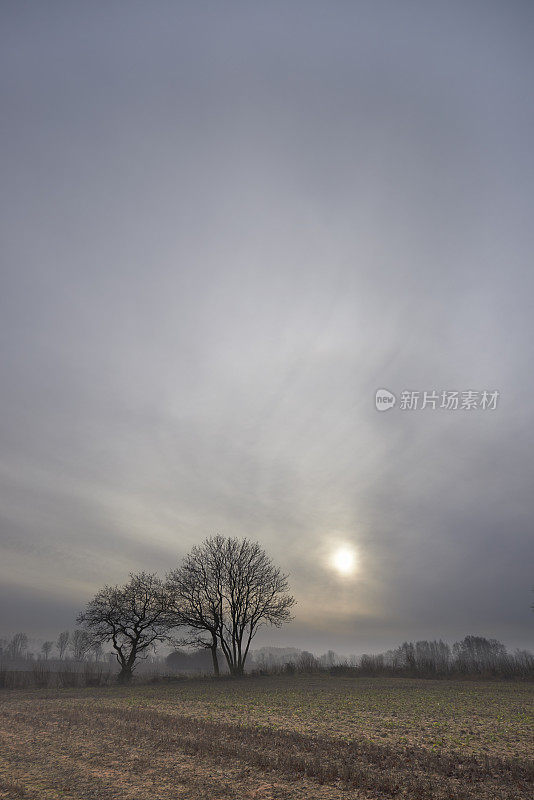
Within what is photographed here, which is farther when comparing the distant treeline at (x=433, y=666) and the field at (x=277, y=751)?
the distant treeline at (x=433, y=666)

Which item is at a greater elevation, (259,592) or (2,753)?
(259,592)

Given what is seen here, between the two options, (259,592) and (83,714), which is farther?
(259,592)

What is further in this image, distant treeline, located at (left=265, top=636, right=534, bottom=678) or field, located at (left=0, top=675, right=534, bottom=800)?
distant treeline, located at (left=265, top=636, right=534, bottom=678)

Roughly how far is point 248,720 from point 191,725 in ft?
9.44

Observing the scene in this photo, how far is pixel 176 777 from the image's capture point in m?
13.3

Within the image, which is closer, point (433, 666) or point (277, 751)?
point (277, 751)

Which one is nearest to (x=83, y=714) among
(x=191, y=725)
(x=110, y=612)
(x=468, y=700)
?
(x=191, y=725)

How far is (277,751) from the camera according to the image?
51.1 feet

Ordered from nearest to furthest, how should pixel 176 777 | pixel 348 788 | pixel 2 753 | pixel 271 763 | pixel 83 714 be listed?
pixel 348 788 < pixel 176 777 < pixel 271 763 < pixel 2 753 < pixel 83 714

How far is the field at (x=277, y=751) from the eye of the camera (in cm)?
1206

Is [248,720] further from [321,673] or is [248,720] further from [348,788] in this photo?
[321,673]

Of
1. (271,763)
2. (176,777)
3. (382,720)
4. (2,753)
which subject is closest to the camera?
(176,777)

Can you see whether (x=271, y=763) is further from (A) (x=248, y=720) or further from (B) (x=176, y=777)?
(A) (x=248, y=720)

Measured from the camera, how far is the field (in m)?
12.1
